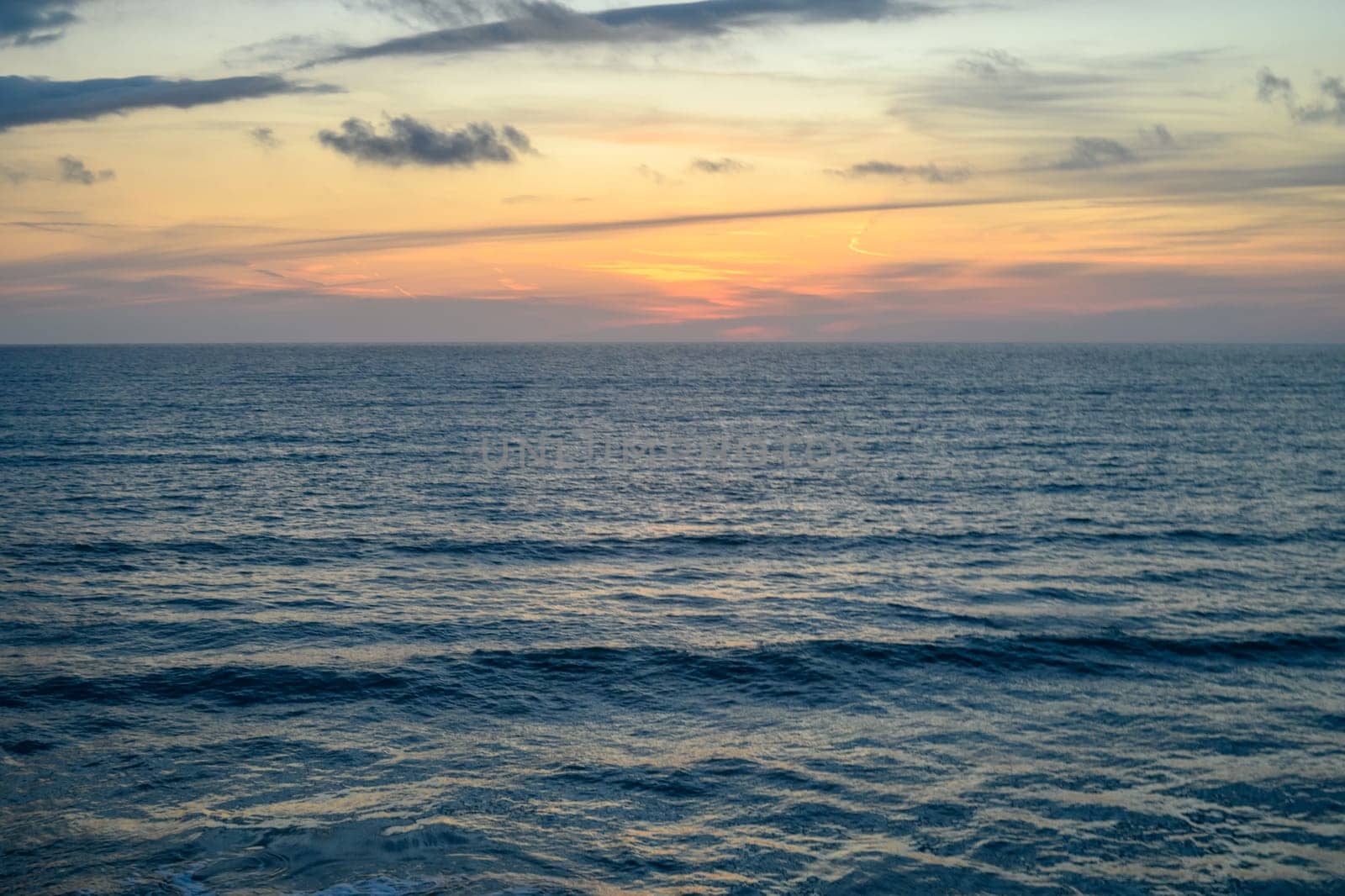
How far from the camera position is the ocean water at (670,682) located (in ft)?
53.4

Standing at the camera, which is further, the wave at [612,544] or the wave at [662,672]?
the wave at [612,544]

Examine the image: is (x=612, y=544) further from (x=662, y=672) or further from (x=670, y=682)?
(x=670, y=682)

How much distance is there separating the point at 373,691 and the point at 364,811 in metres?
6.43

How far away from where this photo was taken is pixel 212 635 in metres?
27.7

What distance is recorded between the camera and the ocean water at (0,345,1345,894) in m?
16.3

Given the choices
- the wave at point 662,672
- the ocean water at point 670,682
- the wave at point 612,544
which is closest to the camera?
the ocean water at point 670,682

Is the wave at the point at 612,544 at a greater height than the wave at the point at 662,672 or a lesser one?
greater

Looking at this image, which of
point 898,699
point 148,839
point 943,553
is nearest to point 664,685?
point 898,699

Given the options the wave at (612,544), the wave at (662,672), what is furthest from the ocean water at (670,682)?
the wave at (612,544)

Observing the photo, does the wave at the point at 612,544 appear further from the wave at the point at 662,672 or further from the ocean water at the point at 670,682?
the wave at the point at 662,672

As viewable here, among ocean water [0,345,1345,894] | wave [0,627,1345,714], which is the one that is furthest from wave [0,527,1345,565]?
wave [0,627,1345,714]

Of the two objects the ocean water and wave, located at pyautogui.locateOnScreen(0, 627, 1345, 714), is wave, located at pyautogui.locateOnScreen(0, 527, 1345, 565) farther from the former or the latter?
wave, located at pyautogui.locateOnScreen(0, 627, 1345, 714)

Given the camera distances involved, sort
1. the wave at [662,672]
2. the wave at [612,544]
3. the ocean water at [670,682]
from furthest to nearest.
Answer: the wave at [612,544], the wave at [662,672], the ocean water at [670,682]

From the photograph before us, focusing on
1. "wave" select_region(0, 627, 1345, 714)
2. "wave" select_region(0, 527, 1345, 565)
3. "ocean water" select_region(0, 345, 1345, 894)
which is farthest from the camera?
"wave" select_region(0, 527, 1345, 565)
